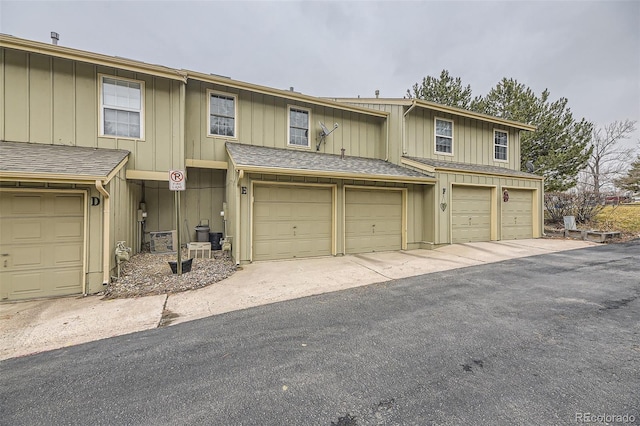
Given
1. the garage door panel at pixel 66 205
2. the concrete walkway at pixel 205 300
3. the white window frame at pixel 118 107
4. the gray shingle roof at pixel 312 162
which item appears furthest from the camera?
the gray shingle roof at pixel 312 162

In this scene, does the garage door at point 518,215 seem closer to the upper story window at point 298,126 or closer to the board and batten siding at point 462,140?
the board and batten siding at point 462,140

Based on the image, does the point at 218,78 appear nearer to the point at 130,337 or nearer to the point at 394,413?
the point at 130,337

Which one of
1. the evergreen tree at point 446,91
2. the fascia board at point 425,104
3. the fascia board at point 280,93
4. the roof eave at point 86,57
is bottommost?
the roof eave at point 86,57

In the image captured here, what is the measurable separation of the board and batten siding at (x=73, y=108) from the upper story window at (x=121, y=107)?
0.12m

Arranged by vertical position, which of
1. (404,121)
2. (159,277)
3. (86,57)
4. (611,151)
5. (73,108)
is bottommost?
(159,277)

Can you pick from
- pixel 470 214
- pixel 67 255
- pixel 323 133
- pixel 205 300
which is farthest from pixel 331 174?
pixel 67 255

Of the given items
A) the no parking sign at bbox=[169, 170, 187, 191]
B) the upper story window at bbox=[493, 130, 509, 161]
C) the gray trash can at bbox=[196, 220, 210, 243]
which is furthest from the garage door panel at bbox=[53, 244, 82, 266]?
the upper story window at bbox=[493, 130, 509, 161]

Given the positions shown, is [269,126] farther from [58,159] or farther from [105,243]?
[105,243]

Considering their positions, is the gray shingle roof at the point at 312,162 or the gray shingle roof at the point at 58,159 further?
the gray shingle roof at the point at 312,162

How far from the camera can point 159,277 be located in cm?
556

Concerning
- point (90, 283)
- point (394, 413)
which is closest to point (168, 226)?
point (90, 283)

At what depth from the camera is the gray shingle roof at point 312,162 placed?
23.2 ft

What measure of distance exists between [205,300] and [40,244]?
3213 millimetres

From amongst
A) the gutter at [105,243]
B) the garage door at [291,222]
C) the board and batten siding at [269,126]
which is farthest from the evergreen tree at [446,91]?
the gutter at [105,243]
